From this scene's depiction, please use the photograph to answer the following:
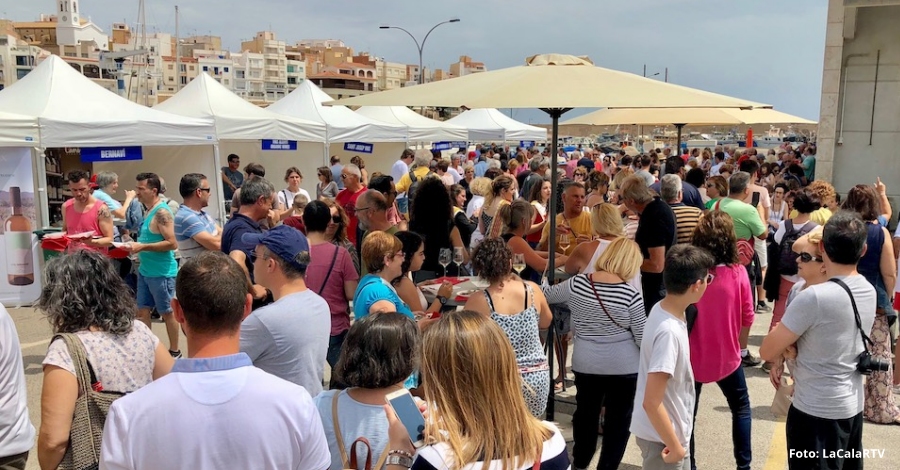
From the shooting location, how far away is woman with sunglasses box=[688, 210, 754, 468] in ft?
11.9

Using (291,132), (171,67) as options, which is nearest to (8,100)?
(291,132)

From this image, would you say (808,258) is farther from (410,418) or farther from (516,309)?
(410,418)

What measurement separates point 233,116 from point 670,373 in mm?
10815

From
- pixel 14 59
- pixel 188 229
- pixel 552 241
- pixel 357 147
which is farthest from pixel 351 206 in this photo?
pixel 14 59

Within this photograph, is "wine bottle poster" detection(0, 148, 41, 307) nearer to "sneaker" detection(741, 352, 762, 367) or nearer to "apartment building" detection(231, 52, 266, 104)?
"sneaker" detection(741, 352, 762, 367)

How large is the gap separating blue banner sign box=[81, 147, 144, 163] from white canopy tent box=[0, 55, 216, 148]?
1.04 ft

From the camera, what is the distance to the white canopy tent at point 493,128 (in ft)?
64.4

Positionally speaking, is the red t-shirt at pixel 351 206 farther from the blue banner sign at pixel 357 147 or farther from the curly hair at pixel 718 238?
the blue banner sign at pixel 357 147

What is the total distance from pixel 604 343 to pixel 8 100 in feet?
29.1

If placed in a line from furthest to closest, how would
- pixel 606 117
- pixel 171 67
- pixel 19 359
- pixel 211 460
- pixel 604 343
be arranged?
pixel 171 67 → pixel 606 117 → pixel 604 343 → pixel 19 359 → pixel 211 460

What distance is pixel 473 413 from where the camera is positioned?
5.72 ft

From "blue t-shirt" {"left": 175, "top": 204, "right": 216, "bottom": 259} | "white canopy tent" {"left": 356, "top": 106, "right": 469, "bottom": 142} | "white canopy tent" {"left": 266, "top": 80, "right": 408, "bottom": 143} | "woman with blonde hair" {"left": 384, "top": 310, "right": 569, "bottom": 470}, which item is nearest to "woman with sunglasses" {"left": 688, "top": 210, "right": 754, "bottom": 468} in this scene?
"woman with blonde hair" {"left": 384, "top": 310, "right": 569, "bottom": 470}

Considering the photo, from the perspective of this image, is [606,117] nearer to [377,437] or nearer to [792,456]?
[792,456]

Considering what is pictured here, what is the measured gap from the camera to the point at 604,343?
3617 millimetres
